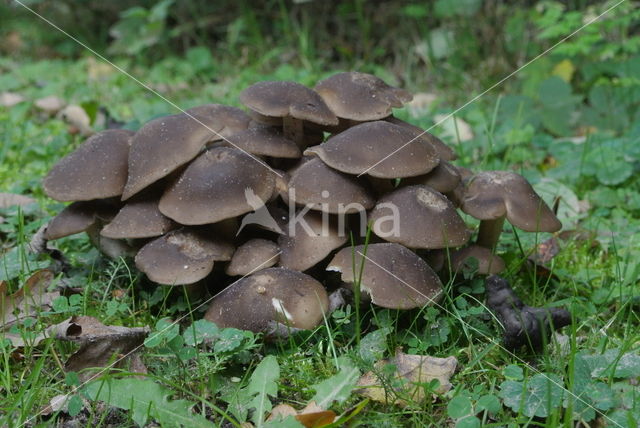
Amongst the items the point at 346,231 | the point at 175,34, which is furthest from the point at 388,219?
A: the point at 175,34

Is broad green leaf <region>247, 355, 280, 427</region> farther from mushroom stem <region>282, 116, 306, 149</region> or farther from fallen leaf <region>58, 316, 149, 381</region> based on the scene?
mushroom stem <region>282, 116, 306, 149</region>

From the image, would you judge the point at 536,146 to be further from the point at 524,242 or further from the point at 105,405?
the point at 105,405

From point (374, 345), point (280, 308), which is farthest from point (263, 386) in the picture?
point (374, 345)

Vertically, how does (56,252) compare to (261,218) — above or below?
below

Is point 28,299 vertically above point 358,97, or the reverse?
point 358,97

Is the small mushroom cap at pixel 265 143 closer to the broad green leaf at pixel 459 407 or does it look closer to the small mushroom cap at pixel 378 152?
the small mushroom cap at pixel 378 152

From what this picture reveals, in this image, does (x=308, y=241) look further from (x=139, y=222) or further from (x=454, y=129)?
(x=454, y=129)

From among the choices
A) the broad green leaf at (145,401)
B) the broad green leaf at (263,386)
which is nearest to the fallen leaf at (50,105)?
the broad green leaf at (145,401)
